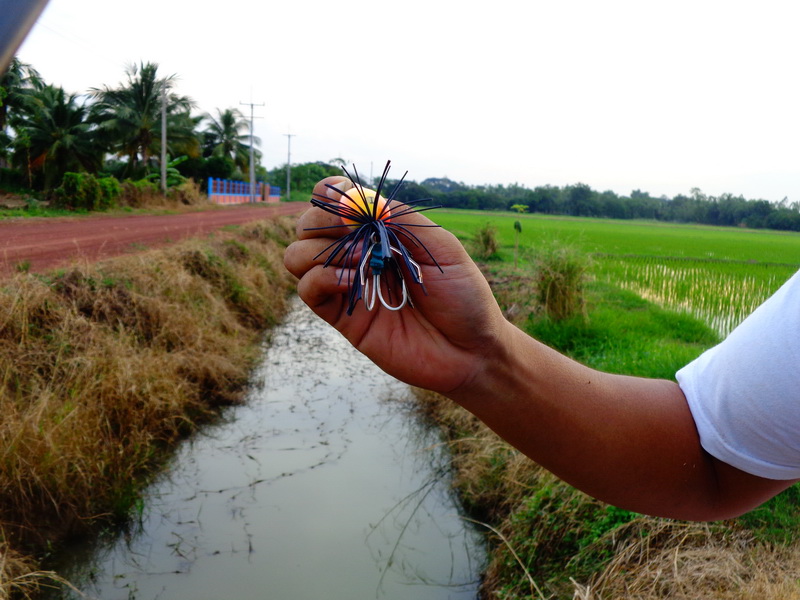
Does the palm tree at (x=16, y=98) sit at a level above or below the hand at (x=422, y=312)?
above

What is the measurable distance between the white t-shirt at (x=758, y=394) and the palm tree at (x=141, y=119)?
27665 millimetres

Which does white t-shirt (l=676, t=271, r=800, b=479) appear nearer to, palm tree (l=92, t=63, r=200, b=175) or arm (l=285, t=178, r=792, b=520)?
arm (l=285, t=178, r=792, b=520)

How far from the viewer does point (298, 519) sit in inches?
180

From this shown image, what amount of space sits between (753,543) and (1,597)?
349 centimetres

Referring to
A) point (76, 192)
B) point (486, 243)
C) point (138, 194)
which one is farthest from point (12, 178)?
point (486, 243)

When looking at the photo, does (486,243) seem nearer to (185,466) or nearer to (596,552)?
(185,466)

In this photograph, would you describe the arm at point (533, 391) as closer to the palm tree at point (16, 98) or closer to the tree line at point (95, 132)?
the tree line at point (95, 132)

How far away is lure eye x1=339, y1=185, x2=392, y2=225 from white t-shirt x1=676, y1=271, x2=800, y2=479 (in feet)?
2.06

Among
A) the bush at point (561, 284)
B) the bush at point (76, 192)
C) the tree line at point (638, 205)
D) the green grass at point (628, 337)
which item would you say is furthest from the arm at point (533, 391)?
the bush at point (76, 192)

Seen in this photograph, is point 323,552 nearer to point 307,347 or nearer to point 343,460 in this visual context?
point 343,460

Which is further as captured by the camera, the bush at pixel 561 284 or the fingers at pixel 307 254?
the bush at pixel 561 284

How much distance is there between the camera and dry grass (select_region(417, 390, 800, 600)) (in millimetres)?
2502

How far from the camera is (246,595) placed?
3822mm

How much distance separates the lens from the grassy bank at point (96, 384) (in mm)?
3764
